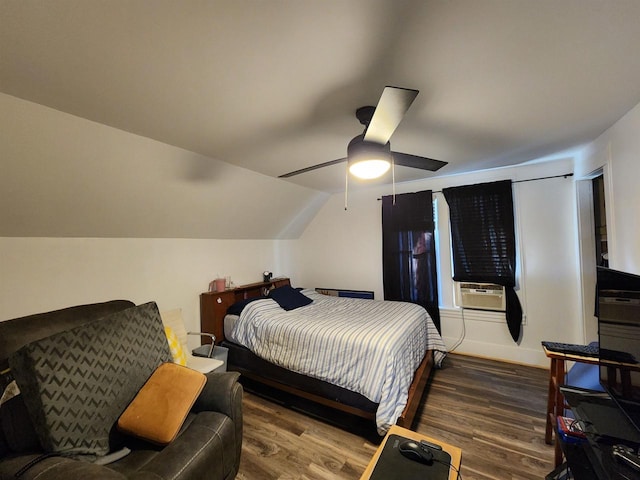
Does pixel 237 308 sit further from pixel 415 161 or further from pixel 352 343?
pixel 415 161

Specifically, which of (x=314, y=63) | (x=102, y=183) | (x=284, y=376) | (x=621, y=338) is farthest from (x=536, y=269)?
(x=102, y=183)

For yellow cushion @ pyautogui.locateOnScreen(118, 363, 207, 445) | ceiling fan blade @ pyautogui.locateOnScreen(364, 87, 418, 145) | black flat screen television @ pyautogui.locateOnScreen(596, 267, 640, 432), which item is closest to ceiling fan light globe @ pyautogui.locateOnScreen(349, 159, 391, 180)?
ceiling fan blade @ pyautogui.locateOnScreen(364, 87, 418, 145)

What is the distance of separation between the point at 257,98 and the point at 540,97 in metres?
1.76

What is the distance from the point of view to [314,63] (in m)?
1.27

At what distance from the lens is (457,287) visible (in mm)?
3447

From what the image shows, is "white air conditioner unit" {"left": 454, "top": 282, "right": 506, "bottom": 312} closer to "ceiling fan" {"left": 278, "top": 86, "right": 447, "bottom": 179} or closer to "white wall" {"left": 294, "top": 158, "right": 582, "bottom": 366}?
"white wall" {"left": 294, "top": 158, "right": 582, "bottom": 366}

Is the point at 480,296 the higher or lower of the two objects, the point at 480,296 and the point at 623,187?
the lower

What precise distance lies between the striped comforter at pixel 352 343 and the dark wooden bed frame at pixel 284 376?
0.08m

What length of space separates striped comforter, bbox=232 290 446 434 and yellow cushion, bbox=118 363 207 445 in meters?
1.03

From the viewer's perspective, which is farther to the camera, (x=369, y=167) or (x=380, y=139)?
(x=369, y=167)

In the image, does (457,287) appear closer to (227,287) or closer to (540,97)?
(540,97)

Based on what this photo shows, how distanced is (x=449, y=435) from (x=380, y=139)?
2.27 meters

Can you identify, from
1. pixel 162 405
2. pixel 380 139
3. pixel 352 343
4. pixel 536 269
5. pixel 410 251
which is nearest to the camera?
pixel 162 405

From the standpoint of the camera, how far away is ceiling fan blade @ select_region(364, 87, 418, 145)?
114 cm
